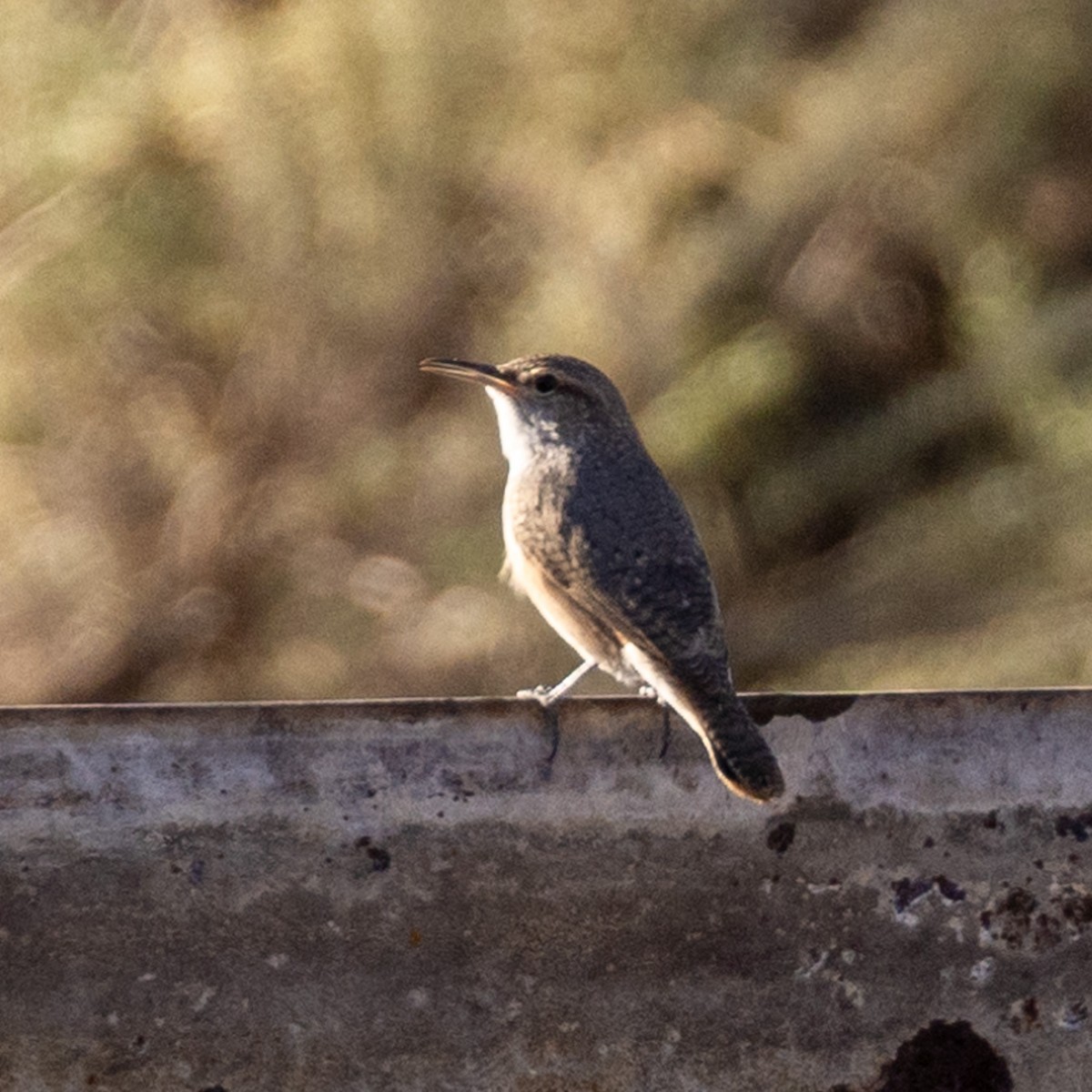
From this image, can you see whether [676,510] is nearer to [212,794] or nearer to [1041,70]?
[212,794]

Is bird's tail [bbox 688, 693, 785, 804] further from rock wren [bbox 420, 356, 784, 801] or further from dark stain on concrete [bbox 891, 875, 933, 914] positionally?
dark stain on concrete [bbox 891, 875, 933, 914]

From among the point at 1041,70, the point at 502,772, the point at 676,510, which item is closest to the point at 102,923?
the point at 502,772

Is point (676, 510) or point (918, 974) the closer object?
point (918, 974)

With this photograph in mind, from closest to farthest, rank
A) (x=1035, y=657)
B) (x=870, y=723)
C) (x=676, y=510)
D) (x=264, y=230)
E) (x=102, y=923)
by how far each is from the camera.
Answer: (x=102, y=923)
(x=870, y=723)
(x=676, y=510)
(x=1035, y=657)
(x=264, y=230)

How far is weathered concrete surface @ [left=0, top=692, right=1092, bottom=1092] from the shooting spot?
2.28m

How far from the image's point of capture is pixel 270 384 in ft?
18.3

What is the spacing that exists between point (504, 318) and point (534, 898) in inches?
129

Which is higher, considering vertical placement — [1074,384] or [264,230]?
[264,230]

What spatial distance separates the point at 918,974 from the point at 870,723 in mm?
328

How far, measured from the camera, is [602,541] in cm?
337

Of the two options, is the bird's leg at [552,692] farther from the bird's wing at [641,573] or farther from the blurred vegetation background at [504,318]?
the blurred vegetation background at [504,318]

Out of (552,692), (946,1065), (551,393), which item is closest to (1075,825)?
(946,1065)

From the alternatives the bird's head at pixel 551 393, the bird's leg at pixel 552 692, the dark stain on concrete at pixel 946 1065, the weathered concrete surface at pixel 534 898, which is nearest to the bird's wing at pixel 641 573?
the bird's leg at pixel 552 692

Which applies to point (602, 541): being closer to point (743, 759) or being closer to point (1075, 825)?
point (743, 759)
